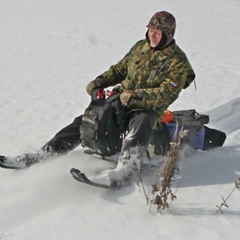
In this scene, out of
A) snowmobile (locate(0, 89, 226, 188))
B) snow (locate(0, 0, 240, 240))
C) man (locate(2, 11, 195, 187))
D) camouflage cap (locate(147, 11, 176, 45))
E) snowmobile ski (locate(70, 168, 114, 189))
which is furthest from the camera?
camouflage cap (locate(147, 11, 176, 45))

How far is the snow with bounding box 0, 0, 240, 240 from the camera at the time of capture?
11.6 ft

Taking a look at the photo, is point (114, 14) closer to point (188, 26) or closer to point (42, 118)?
point (188, 26)

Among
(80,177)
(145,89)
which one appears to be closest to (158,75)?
(145,89)

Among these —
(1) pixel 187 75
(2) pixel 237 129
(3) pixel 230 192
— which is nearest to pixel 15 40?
(2) pixel 237 129

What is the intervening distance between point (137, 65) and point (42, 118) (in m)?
2.12

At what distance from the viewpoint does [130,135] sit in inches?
164

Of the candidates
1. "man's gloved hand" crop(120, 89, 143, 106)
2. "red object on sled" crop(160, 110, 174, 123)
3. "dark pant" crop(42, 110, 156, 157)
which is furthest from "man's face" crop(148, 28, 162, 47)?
"red object on sled" crop(160, 110, 174, 123)

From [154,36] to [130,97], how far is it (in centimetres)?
66

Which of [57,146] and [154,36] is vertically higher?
[154,36]

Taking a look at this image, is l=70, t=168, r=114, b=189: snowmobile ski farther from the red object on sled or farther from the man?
the red object on sled

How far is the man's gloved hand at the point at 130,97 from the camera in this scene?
4133 mm

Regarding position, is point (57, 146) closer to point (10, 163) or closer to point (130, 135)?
point (10, 163)

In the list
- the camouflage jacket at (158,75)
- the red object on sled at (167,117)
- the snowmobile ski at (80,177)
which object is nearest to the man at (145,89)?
the camouflage jacket at (158,75)

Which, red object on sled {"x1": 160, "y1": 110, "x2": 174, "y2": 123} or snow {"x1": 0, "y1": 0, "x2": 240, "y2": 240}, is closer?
snow {"x1": 0, "y1": 0, "x2": 240, "y2": 240}
